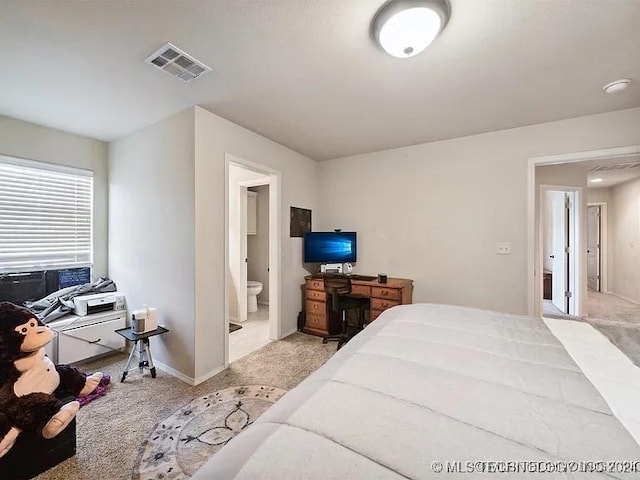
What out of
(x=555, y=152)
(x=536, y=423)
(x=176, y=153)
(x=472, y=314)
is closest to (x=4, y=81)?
(x=176, y=153)

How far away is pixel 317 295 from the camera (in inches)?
141

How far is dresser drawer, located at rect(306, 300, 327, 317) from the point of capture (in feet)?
11.6

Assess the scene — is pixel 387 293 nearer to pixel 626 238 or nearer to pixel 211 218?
pixel 211 218

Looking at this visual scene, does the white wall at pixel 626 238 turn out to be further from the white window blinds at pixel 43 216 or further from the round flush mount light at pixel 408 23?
the white window blinds at pixel 43 216

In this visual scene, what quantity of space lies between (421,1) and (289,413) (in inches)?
72.4

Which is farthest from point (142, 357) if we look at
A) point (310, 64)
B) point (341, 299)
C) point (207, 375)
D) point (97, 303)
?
point (310, 64)

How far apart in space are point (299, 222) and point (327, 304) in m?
1.20

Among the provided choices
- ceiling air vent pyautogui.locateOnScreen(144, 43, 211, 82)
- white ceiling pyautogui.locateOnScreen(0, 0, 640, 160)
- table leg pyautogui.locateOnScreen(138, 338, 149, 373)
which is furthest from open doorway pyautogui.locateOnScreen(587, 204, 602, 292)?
table leg pyautogui.locateOnScreen(138, 338, 149, 373)

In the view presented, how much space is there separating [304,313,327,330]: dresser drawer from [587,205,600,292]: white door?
6.65 m

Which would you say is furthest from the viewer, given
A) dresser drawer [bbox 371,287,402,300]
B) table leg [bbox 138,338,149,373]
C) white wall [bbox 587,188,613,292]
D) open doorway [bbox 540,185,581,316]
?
white wall [bbox 587,188,613,292]

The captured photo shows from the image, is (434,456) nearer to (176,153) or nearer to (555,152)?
(176,153)

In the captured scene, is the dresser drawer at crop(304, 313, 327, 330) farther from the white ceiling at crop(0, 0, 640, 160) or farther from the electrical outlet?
the white ceiling at crop(0, 0, 640, 160)

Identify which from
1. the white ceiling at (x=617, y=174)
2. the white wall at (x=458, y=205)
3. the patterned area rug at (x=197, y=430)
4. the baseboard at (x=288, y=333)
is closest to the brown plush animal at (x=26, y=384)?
the patterned area rug at (x=197, y=430)

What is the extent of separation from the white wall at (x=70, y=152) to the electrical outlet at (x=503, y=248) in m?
4.66
